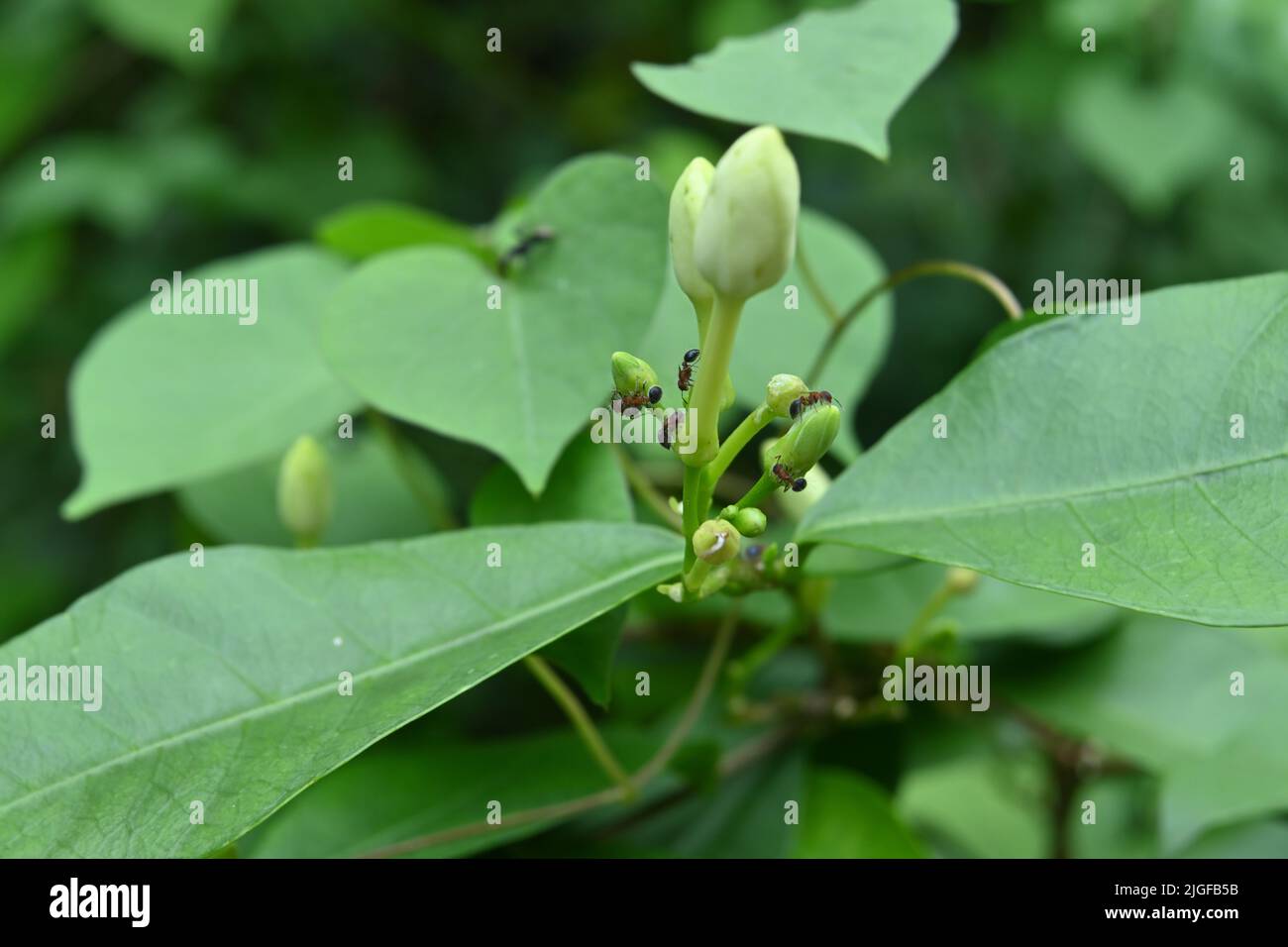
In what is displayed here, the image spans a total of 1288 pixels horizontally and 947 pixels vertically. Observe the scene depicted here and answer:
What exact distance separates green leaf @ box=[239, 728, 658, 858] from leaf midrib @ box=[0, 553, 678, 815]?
0.14 metres

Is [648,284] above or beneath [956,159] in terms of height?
beneath

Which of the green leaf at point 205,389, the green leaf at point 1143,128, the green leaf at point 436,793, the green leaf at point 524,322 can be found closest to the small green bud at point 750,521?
→ the green leaf at point 524,322

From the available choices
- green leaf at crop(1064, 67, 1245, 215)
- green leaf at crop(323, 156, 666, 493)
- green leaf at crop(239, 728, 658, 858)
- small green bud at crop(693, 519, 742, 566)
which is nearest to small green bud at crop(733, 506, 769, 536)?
small green bud at crop(693, 519, 742, 566)

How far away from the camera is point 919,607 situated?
2.53ft

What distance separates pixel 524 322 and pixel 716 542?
0.75ft

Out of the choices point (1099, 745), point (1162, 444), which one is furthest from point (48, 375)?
point (1162, 444)

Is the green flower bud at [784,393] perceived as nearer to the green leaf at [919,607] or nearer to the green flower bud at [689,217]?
the green flower bud at [689,217]

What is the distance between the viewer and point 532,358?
61 cm

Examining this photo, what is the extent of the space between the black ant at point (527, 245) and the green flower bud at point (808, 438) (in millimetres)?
263

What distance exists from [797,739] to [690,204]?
1.43 feet

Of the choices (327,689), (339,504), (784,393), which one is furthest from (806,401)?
(339,504)

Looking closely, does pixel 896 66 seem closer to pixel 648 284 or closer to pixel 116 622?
pixel 648 284

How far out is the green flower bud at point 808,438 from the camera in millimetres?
458

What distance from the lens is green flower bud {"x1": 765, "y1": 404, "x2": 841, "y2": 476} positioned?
0.46 metres
